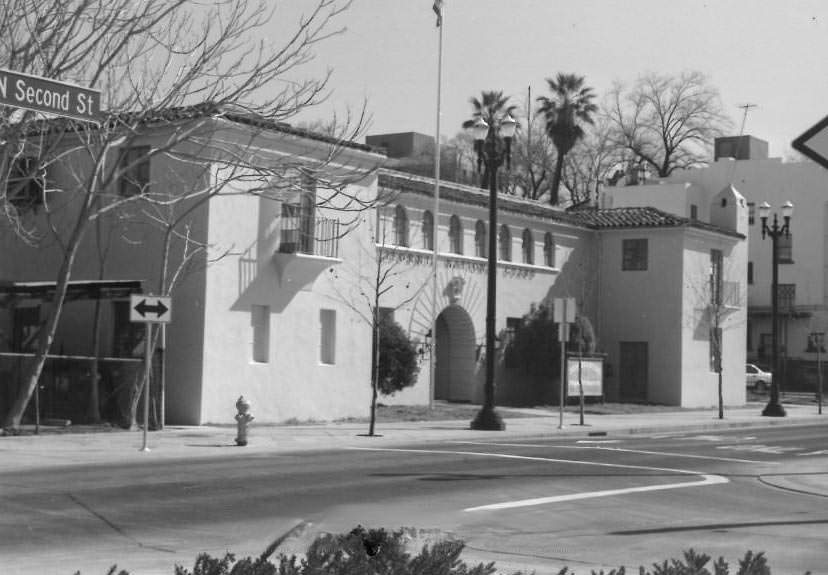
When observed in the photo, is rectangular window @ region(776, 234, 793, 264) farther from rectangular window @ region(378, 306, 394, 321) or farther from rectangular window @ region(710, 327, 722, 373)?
rectangular window @ region(378, 306, 394, 321)

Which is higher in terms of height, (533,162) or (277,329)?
(533,162)

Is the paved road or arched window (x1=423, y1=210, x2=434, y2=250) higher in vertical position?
arched window (x1=423, y1=210, x2=434, y2=250)

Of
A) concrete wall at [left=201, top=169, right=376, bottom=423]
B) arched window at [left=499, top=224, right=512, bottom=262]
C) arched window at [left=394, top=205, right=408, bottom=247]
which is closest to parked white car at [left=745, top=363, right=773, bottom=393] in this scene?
arched window at [left=499, top=224, right=512, bottom=262]

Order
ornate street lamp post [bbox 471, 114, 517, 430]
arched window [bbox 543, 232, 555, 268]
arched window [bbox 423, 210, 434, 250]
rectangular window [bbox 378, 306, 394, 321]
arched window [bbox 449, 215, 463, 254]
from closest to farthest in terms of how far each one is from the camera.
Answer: ornate street lamp post [bbox 471, 114, 517, 430]
rectangular window [bbox 378, 306, 394, 321]
arched window [bbox 423, 210, 434, 250]
arched window [bbox 449, 215, 463, 254]
arched window [bbox 543, 232, 555, 268]

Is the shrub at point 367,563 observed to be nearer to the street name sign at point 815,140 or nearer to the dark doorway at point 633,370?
the street name sign at point 815,140

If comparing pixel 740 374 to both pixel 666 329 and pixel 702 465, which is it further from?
pixel 702 465

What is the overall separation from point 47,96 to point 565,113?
55.0 meters

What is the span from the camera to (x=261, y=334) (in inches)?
1174

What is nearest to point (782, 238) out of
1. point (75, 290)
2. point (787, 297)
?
point (787, 297)

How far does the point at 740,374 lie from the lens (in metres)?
49.8

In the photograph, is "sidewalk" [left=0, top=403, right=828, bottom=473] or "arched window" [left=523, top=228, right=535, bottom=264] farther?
"arched window" [left=523, top=228, right=535, bottom=264]

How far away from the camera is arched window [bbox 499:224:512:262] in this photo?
41000 mm

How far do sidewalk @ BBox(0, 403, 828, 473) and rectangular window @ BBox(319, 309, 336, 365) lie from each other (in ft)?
7.27

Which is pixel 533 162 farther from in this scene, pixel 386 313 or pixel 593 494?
pixel 593 494
